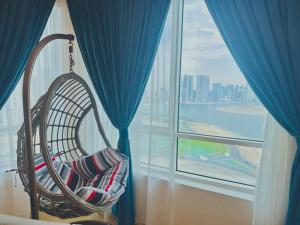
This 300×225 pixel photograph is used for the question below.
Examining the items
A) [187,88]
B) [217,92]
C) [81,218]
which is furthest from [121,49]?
[81,218]

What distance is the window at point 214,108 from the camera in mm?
2043

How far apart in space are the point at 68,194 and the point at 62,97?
928 millimetres

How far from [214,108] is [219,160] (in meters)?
0.46

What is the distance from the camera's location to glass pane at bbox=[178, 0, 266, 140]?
6.66 ft

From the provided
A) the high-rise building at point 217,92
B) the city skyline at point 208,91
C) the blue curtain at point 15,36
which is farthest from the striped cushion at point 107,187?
the blue curtain at point 15,36

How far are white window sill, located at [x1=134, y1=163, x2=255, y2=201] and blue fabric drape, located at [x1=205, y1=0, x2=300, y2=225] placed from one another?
39 centimetres

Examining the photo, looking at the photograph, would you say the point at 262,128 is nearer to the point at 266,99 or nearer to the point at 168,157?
the point at 266,99

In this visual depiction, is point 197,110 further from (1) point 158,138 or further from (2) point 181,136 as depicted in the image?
(1) point 158,138

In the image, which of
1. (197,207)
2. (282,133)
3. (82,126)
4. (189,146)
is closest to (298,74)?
(282,133)

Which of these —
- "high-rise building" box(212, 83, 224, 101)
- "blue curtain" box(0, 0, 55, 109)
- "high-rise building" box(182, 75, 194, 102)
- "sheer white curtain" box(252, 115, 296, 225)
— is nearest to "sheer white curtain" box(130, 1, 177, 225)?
"high-rise building" box(182, 75, 194, 102)

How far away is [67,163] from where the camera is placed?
2305mm

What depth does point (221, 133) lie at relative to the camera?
2176 millimetres

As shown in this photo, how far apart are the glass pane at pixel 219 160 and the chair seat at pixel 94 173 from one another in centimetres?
56

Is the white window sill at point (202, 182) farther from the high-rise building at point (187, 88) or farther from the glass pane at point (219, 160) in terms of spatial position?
the high-rise building at point (187, 88)
